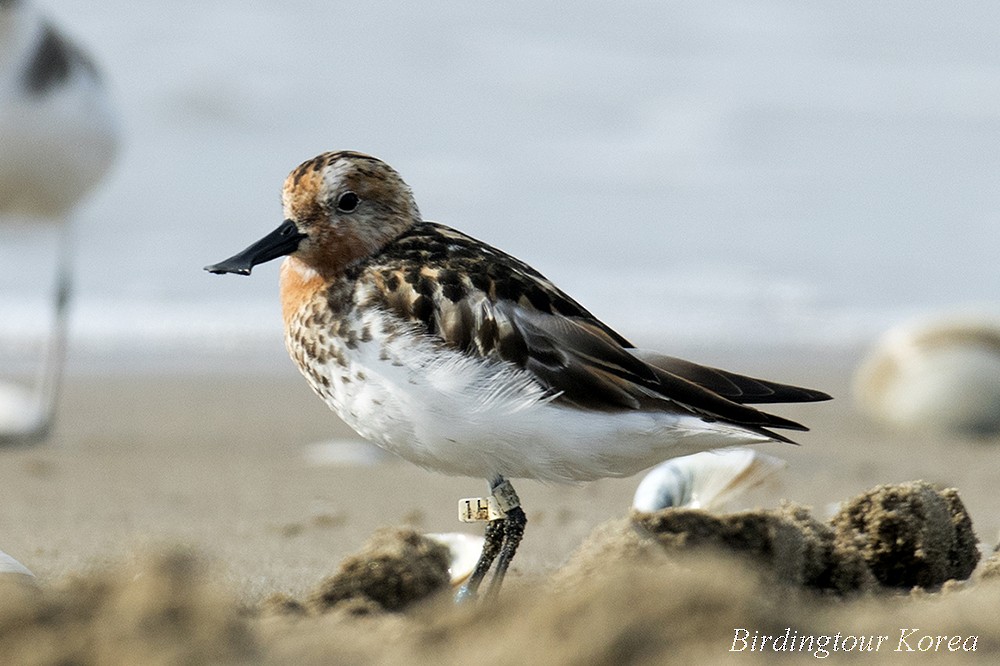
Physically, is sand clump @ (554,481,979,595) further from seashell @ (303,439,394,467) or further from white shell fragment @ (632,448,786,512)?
seashell @ (303,439,394,467)

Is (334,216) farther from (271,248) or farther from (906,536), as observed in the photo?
(906,536)

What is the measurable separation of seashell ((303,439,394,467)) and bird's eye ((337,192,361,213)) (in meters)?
2.78

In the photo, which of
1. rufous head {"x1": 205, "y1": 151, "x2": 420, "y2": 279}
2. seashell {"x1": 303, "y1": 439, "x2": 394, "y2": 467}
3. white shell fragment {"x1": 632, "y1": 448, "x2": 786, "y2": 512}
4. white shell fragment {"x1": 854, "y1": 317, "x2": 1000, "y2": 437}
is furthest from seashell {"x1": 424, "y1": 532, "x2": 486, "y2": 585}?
white shell fragment {"x1": 854, "y1": 317, "x2": 1000, "y2": 437}

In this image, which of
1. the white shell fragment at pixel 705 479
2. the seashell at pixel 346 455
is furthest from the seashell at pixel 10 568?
the seashell at pixel 346 455

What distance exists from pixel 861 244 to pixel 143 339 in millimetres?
8010

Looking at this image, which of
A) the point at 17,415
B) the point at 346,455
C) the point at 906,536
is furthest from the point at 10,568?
the point at 17,415

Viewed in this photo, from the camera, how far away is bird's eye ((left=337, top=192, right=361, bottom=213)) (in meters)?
3.29

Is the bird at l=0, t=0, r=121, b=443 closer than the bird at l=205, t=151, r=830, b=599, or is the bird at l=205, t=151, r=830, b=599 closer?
the bird at l=205, t=151, r=830, b=599

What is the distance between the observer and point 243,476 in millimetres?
5754

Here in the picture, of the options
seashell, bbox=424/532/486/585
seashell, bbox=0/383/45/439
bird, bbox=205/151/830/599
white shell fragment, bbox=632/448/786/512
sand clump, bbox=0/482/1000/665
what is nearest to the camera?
sand clump, bbox=0/482/1000/665

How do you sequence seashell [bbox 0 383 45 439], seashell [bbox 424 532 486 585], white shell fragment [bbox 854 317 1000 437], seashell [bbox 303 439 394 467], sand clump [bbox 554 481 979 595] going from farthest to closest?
white shell fragment [bbox 854 317 1000 437]
seashell [bbox 0 383 45 439]
seashell [bbox 303 439 394 467]
seashell [bbox 424 532 486 585]
sand clump [bbox 554 481 979 595]

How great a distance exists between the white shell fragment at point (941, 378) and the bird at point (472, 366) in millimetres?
3584

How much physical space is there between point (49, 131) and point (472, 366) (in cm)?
537

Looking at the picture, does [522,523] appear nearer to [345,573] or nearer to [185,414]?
[345,573]
